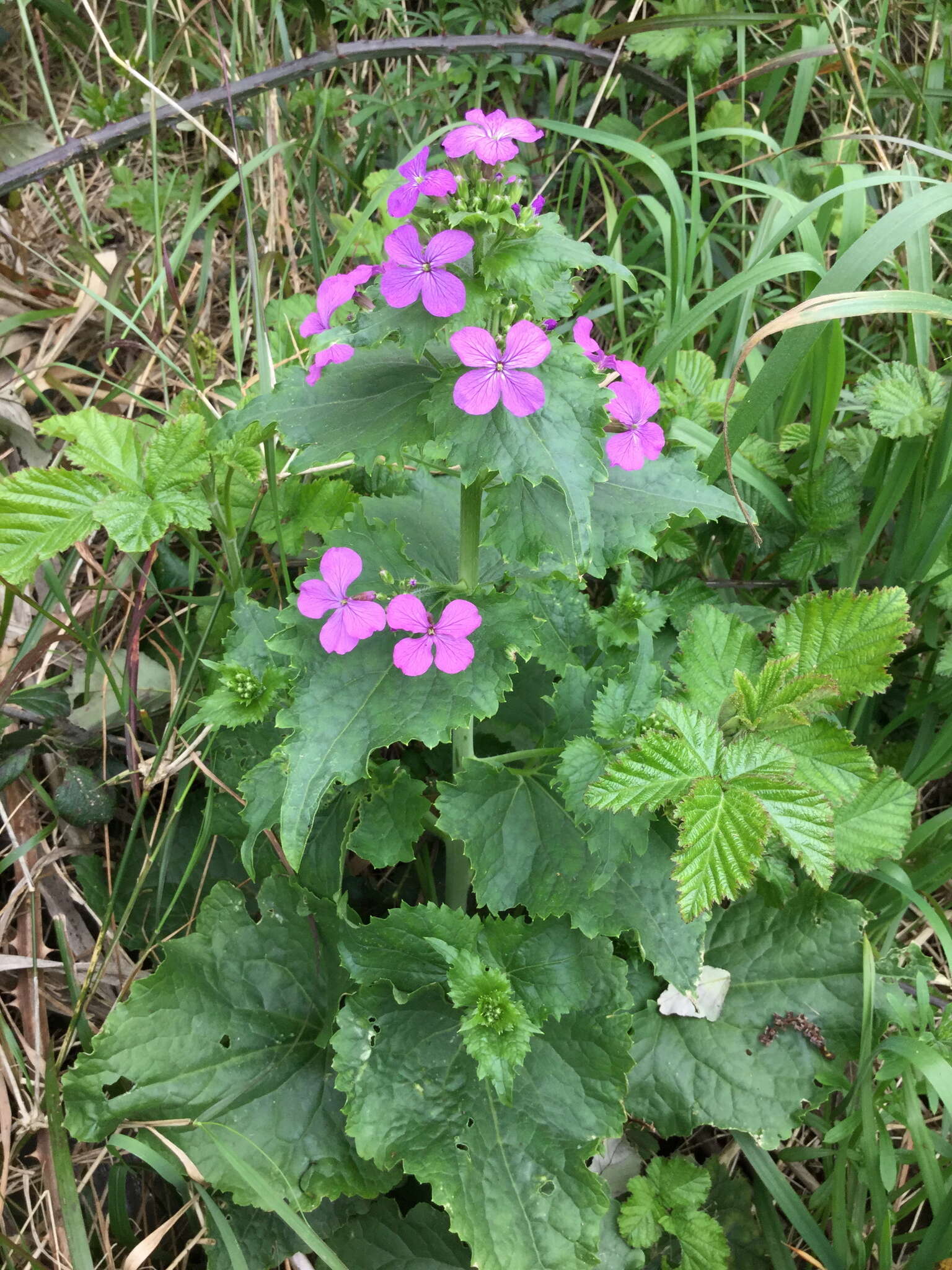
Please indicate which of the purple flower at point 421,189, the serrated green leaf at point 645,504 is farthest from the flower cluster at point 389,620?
the purple flower at point 421,189

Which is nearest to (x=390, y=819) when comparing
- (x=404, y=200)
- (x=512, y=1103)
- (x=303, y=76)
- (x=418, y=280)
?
(x=512, y=1103)

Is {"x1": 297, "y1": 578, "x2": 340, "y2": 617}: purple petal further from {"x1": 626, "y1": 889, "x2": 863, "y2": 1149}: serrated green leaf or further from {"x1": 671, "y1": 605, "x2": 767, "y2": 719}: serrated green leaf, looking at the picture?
{"x1": 626, "y1": 889, "x2": 863, "y2": 1149}: serrated green leaf

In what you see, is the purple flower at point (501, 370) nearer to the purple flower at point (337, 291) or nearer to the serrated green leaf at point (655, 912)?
the purple flower at point (337, 291)

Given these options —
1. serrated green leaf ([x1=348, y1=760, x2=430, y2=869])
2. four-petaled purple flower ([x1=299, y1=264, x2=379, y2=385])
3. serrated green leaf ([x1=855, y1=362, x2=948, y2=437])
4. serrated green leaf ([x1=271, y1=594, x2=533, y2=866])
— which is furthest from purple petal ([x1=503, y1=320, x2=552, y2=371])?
serrated green leaf ([x1=855, y1=362, x2=948, y2=437])

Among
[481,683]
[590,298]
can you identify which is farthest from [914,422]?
[481,683]

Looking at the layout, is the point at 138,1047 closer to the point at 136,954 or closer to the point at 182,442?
the point at 136,954

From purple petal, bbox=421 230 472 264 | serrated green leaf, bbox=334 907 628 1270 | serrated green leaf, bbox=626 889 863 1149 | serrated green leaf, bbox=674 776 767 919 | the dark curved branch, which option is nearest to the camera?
purple petal, bbox=421 230 472 264
